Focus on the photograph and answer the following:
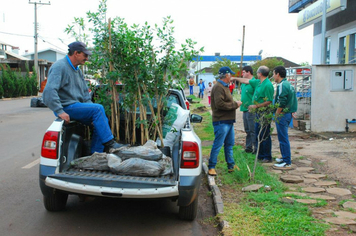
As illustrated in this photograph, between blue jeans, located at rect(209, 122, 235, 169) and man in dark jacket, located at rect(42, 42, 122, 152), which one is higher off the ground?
man in dark jacket, located at rect(42, 42, 122, 152)

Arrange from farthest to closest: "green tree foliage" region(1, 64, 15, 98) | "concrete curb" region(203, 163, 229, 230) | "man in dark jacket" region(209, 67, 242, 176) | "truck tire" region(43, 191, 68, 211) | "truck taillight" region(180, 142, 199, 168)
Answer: "green tree foliage" region(1, 64, 15, 98) → "man in dark jacket" region(209, 67, 242, 176) → "truck tire" region(43, 191, 68, 211) → "concrete curb" region(203, 163, 229, 230) → "truck taillight" region(180, 142, 199, 168)

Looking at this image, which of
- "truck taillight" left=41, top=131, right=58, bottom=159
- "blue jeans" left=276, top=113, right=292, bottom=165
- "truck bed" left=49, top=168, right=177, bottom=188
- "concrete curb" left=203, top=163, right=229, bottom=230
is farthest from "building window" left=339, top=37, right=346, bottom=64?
"truck taillight" left=41, top=131, right=58, bottom=159

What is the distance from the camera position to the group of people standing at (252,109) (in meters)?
6.23

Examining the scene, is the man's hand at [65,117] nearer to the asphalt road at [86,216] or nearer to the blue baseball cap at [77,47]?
the blue baseball cap at [77,47]

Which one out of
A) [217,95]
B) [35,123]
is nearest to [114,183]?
[217,95]

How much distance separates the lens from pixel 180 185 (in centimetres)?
394

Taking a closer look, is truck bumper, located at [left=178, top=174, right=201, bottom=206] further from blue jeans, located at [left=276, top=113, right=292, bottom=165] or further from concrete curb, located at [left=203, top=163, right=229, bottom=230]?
blue jeans, located at [left=276, top=113, right=292, bottom=165]

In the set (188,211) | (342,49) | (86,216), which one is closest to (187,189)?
(188,211)

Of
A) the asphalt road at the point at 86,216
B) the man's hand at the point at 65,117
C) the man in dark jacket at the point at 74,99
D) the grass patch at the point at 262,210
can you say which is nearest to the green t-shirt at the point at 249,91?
the grass patch at the point at 262,210

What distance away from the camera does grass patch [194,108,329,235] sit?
12.9 feet

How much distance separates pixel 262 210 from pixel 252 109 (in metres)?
2.16

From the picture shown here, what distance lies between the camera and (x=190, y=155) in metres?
4.09

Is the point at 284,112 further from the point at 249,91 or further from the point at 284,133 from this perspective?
the point at 249,91

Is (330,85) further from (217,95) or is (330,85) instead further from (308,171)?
(217,95)
